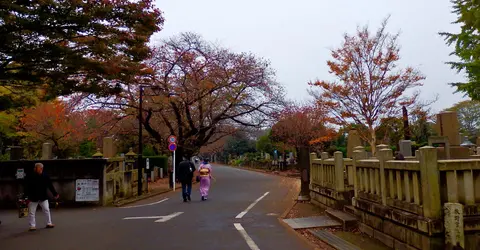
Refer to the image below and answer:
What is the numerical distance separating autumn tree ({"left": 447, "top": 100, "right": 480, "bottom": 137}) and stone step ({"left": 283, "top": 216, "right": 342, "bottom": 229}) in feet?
156

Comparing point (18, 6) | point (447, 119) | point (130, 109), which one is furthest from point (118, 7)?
point (130, 109)

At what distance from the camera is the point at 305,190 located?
1557 centimetres

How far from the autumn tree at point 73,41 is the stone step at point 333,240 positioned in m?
6.41

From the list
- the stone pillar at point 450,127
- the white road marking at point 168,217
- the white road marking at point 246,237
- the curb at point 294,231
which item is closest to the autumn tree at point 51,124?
the white road marking at point 168,217

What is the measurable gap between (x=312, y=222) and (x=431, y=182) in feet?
15.6

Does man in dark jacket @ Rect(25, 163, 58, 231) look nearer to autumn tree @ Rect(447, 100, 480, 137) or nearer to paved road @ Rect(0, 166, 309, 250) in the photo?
paved road @ Rect(0, 166, 309, 250)

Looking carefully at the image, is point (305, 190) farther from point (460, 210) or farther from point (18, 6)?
point (18, 6)

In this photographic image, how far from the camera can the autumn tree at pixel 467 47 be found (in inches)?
746

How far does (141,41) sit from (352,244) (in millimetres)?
6961

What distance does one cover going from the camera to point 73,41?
9.88 metres

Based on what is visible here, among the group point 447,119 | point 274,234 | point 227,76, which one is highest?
point 227,76

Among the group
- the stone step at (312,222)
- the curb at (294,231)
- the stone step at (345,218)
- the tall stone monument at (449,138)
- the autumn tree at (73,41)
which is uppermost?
the autumn tree at (73,41)

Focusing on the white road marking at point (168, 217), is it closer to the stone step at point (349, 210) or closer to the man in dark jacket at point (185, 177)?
the man in dark jacket at point (185, 177)

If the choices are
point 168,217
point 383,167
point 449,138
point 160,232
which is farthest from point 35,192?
point 449,138
